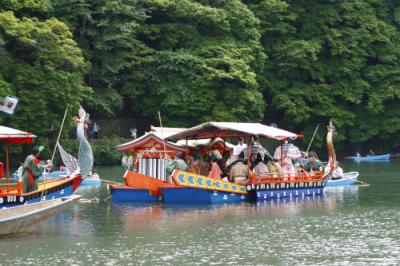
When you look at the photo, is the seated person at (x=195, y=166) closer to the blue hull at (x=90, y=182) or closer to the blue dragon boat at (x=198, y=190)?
the blue dragon boat at (x=198, y=190)

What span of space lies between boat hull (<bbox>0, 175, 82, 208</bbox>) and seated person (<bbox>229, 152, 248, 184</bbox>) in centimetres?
565

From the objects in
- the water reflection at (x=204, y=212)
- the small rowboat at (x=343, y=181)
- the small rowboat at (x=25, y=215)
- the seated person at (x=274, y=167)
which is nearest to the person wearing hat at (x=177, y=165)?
the water reflection at (x=204, y=212)

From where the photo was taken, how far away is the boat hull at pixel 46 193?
26.3m

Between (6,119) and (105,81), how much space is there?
9905 mm

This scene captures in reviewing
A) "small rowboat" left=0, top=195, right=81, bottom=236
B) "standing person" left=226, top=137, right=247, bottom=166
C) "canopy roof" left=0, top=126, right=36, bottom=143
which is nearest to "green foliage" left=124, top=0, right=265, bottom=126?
"standing person" left=226, top=137, right=247, bottom=166

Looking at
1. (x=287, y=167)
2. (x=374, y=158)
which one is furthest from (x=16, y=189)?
(x=374, y=158)

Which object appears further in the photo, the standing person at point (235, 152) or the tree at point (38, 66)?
the tree at point (38, 66)

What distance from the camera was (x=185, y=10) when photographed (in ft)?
203

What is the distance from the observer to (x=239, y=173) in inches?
1344

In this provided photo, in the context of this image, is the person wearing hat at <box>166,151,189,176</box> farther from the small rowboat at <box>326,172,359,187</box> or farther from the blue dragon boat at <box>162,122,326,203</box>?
the small rowboat at <box>326,172,359,187</box>

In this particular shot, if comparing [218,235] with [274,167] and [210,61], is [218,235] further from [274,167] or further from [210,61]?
[210,61]

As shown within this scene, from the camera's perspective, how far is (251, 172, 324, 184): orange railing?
34.3 metres

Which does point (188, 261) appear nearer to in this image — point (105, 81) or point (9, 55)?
point (9, 55)

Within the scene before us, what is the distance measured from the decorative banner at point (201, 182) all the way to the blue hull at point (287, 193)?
1.13 metres
